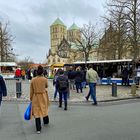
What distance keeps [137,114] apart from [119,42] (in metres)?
28.1

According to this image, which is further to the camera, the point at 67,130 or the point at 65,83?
the point at 65,83

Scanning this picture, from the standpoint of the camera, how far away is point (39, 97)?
8836 mm

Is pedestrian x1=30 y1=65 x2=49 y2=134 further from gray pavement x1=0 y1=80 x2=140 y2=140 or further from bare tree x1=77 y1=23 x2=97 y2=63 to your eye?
bare tree x1=77 y1=23 x2=97 y2=63

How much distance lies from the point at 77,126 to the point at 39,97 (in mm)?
1471

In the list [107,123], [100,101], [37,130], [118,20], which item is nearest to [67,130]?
[37,130]

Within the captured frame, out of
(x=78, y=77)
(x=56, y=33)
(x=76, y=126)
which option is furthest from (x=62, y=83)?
(x=56, y=33)

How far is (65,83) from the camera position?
13391 mm

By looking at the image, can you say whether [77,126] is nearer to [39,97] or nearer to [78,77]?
[39,97]

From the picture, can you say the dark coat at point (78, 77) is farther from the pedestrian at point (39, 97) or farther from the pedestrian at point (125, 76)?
the pedestrian at point (39, 97)

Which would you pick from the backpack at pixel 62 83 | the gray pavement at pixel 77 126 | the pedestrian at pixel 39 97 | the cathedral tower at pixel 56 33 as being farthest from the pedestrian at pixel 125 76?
the cathedral tower at pixel 56 33

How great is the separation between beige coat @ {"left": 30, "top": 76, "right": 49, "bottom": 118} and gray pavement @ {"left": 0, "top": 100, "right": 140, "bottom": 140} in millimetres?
512

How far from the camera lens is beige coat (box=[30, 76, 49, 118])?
8.77 meters

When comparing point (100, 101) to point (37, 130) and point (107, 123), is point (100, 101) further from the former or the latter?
point (37, 130)

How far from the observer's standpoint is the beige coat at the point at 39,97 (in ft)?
28.8
